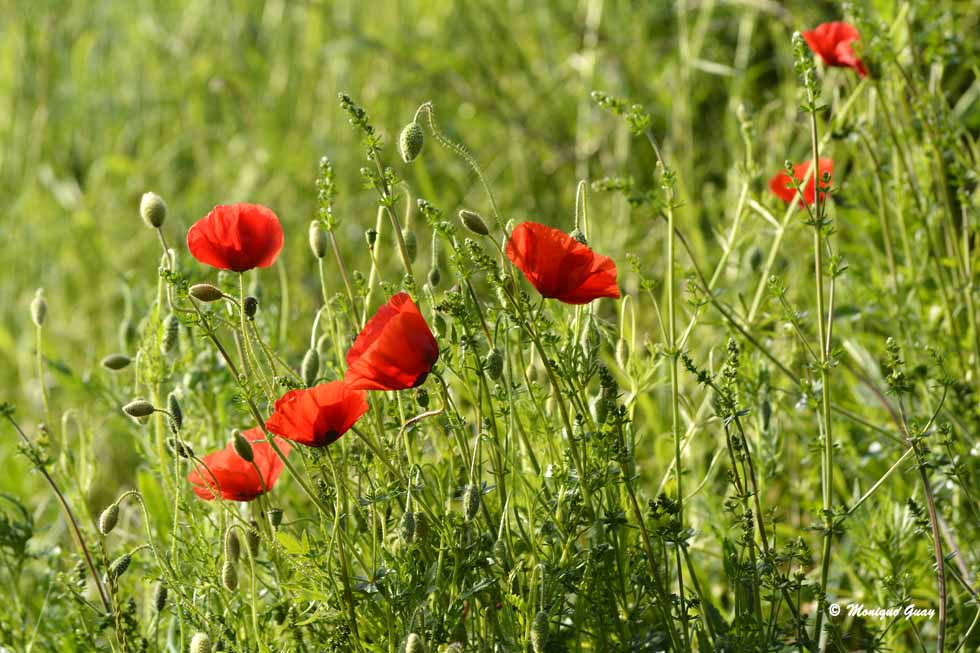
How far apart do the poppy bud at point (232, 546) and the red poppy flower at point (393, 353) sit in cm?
22

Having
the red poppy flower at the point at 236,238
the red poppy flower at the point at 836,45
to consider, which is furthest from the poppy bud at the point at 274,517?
the red poppy flower at the point at 836,45

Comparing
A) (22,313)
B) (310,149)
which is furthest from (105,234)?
(310,149)

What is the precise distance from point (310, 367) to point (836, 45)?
0.78 m

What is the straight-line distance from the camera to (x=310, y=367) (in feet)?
3.69

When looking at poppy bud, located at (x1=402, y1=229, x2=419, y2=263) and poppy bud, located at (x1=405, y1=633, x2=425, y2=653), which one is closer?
poppy bud, located at (x1=405, y1=633, x2=425, y2=653)

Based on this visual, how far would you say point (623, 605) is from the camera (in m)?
1.07

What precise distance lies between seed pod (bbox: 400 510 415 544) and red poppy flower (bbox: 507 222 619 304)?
8.2 inches

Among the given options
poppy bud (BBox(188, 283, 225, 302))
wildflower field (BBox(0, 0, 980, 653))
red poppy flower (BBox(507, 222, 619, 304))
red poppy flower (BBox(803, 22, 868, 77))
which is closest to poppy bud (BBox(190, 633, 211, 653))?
wildflower field (BBox(0, 0, 980, 653))

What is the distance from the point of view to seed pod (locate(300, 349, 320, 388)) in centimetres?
112

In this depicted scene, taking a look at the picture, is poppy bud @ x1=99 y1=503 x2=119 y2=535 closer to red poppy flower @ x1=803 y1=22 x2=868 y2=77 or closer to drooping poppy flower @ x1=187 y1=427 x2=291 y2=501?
drooping poppy flower @ x1=187 y1=427 x2=291 y2=501

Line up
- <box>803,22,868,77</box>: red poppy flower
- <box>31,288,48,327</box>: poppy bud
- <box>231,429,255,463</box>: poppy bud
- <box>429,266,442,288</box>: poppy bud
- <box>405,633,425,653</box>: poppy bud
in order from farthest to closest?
<box>803,22,868,77</box>: red poppy flower → <box>31,288,48,327</box>: poppy bud → <box>429,266,442,288</box>: poppy bud → <box>231,429,255,463</box>: poppy bud → <box>405,633,425,653</box>: poppy bud

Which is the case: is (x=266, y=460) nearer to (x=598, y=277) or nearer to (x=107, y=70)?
(x=598, y=277)

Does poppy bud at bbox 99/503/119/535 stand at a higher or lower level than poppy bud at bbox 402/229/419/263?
lower

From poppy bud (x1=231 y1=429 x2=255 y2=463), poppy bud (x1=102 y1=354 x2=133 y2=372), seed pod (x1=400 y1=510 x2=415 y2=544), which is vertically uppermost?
poppy bud (x1=102 y1=354 x2=133 y2=372)
